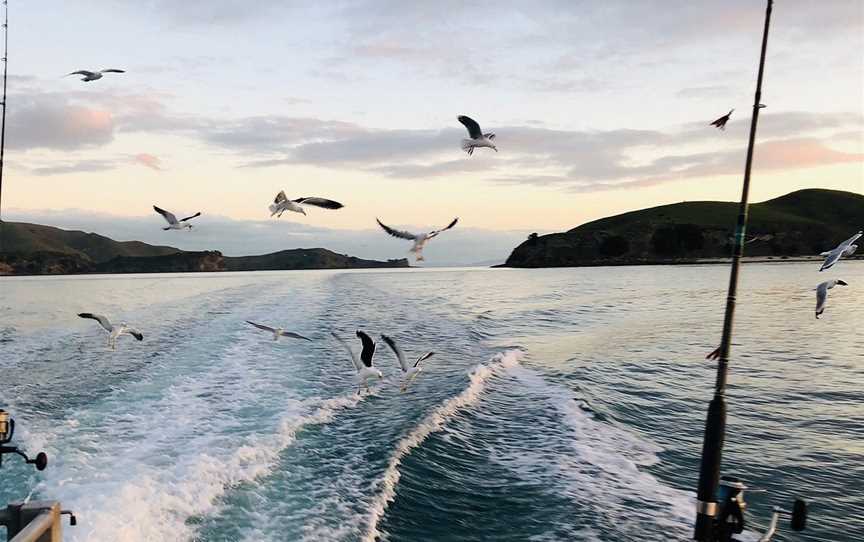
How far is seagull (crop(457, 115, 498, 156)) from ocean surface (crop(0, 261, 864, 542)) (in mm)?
6627

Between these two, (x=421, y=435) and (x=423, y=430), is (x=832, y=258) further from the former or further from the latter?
(x=423, y=430)

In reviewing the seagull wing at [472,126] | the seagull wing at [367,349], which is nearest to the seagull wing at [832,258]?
the seagull wing at [472,126]

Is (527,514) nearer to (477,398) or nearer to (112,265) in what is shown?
(477,398)

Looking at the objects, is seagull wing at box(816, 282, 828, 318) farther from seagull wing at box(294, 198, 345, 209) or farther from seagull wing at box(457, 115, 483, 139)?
seagull wing at box(294, 198, 345, 209)

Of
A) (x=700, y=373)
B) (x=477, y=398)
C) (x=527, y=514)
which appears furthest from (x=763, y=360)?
(x=527, y=514)

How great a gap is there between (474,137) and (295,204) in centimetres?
433

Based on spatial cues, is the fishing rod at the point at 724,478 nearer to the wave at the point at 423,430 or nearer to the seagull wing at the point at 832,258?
the seagull wing at the point at 832,258

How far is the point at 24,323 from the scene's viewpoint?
3859 cm

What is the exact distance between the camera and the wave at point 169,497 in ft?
32.0

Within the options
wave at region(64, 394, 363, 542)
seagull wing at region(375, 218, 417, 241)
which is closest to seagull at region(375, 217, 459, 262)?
seagull wing at region(375, 218, 417, 241)

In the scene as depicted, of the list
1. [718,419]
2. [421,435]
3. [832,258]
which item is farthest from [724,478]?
[421,435]

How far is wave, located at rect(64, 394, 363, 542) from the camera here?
9758 mm

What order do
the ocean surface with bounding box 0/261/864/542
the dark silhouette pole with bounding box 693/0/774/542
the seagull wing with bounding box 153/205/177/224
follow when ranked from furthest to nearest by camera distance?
the seagull wing with bounding box 153/205/177/224
the ocean surface with bounding box 0/261/864/542
the dark silhouette pole with bounding box 693/0/774/542

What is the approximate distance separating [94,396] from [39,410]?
1552 millimetres
